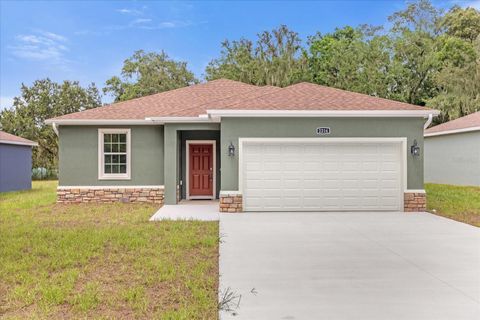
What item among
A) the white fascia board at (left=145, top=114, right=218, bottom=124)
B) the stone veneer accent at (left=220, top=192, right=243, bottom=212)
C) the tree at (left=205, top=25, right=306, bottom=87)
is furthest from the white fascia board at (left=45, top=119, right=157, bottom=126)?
the tree at (left=205, top=25, right=306, bottom=87)

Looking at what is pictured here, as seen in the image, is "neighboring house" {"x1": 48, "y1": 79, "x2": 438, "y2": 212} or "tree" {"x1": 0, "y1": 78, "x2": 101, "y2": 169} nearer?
"neighboring house" {"x1": 48, "y1": 79, "x2": 438, "y2": 212}

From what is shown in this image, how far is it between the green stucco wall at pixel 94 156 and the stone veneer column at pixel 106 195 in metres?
0.18

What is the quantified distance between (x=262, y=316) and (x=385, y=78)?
29.0 metres

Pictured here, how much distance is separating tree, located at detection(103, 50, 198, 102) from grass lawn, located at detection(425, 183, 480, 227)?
2439cm

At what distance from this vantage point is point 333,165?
11125mm

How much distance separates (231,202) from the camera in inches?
433

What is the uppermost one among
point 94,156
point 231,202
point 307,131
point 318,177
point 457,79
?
point 457,79

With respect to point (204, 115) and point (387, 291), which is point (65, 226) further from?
point (387, 291)

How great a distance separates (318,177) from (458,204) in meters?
5.28

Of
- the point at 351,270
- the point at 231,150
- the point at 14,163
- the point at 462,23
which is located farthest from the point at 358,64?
the point at 351,270

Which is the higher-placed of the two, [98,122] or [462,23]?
[462,23]

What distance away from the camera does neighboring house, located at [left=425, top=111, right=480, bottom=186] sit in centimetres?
1750

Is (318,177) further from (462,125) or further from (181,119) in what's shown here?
(462,125)

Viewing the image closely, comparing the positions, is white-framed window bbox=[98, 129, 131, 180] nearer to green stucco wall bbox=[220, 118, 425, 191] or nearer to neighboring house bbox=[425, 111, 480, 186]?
green stucco wall bbox=[220, 118, 425, 191]
